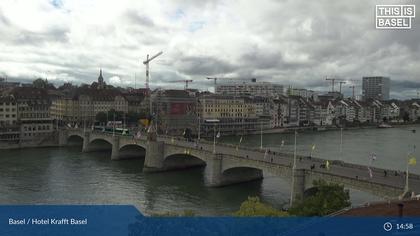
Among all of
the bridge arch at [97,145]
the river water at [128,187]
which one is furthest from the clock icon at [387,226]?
the bridge arch at [97,145]

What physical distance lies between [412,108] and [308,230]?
20206 centimetres

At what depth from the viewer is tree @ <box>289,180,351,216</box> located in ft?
64.9

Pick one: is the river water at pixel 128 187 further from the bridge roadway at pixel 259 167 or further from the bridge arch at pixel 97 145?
the bridge arch at pixel 97 145

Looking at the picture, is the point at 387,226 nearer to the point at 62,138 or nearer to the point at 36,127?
the point at 62,138

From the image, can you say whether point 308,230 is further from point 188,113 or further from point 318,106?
point 318,106

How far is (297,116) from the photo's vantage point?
141m

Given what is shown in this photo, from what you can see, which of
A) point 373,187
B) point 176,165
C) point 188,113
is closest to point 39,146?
point 176,165

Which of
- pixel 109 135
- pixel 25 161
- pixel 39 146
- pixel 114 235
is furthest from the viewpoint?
pixel 39 146

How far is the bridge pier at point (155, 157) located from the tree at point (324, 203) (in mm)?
28648

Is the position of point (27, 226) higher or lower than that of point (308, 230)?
lower

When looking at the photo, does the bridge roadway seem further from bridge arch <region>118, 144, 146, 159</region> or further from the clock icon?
the clock icon

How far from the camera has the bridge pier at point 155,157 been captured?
159 feet

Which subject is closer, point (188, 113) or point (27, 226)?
point (27, 226)

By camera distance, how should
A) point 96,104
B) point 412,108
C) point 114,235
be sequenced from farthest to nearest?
point 412,108 < point 96,104 < point 114,235
